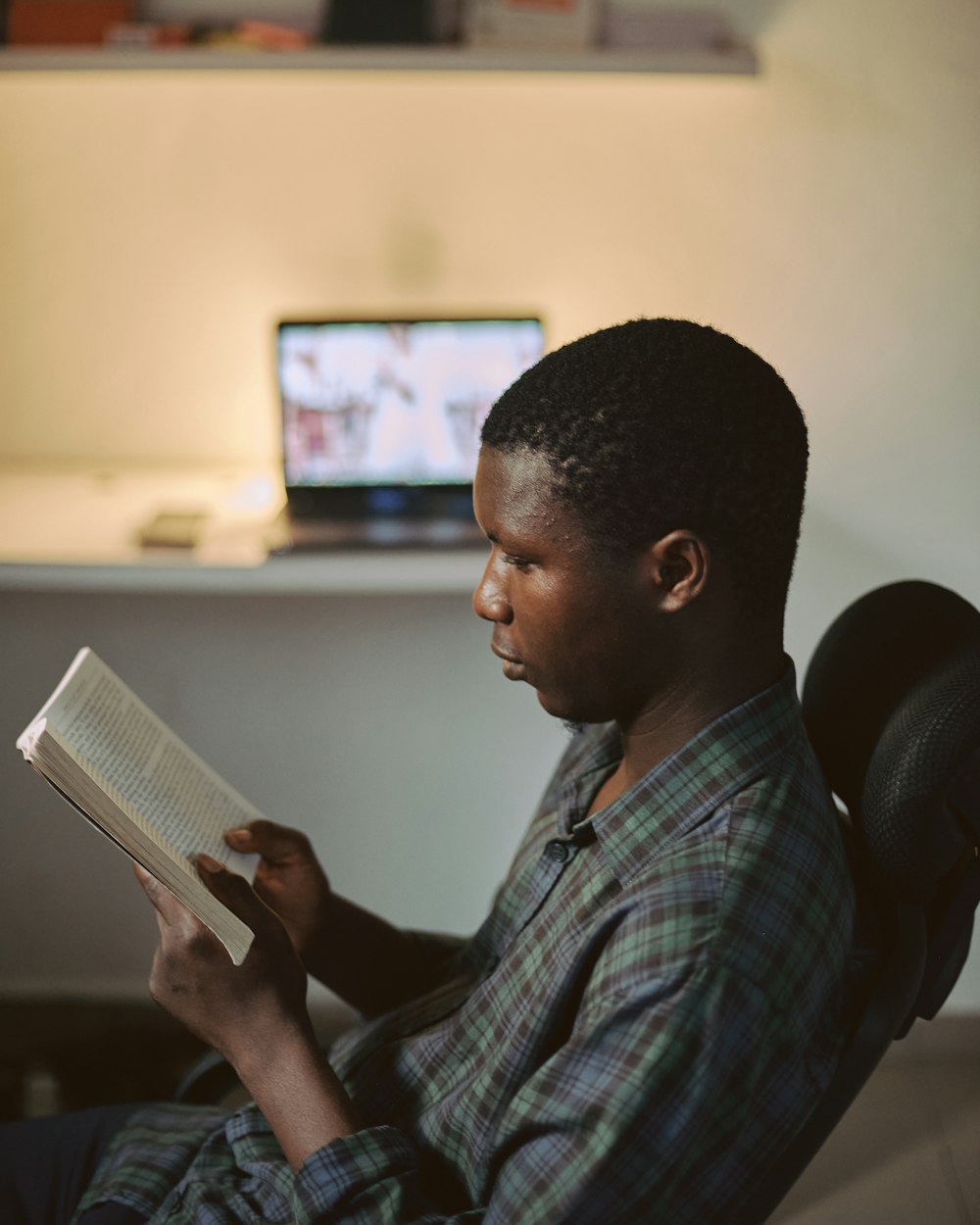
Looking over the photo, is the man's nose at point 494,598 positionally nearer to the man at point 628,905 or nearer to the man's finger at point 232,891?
the man at point 628,905

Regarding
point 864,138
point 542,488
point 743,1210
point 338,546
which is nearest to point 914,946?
point 743,1210

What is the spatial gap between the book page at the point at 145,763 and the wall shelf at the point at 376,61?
0.97 metres

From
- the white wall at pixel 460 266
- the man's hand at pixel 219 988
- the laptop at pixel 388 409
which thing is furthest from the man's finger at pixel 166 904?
the white wall at pixel 460 266

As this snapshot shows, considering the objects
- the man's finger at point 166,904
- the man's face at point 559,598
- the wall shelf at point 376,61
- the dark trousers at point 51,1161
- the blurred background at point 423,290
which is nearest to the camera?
the man's face at point 559,598

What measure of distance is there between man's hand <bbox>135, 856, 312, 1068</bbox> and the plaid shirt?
0.37 feet

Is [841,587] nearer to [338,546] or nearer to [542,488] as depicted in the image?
[338,546]

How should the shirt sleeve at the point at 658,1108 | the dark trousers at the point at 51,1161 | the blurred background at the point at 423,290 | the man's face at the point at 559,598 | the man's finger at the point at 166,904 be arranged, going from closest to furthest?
the shirt sleeve at the point at 658,1108 < the man's face at the point at 559,598 < the man's finger at the point at 166,904 < the dark trousers at the point at 51,1161 < the blurred background at the point at 423,290

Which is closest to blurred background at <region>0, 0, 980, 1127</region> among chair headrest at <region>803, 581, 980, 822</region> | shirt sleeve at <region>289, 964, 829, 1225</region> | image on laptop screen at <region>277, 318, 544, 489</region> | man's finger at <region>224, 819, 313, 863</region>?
image on laptop screen at <region>277, 318, 544, 489</region>

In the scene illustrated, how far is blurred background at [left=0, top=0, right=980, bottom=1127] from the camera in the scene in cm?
188

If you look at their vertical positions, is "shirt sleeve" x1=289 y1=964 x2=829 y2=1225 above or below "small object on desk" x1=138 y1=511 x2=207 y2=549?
below

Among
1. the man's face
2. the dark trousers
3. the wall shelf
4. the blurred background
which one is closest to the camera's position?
the man's face

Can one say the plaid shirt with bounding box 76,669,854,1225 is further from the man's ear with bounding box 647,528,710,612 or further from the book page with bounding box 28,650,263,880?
the book page with bounding box 28,650,263,880

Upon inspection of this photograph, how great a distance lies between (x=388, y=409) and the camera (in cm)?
190

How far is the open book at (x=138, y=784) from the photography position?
36.3 inches
